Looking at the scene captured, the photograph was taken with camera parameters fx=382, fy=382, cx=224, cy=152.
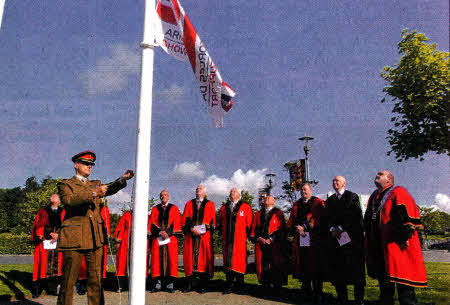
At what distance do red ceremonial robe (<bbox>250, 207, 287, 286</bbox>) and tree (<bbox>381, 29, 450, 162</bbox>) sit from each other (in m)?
11.8

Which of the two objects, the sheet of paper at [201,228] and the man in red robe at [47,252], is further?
the sheet of paper at [201,228]

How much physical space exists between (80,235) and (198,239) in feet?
13.5

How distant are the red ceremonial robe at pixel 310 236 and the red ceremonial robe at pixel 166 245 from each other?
2749 mm

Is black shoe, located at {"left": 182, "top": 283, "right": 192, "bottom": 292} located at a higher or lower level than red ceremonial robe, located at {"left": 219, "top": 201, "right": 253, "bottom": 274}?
lower

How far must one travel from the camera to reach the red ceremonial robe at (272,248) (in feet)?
26.8

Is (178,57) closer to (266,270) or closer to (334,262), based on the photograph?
(334,262)

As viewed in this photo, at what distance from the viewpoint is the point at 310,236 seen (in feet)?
25.4

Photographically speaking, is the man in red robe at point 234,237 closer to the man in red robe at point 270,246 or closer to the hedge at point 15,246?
the man in red robe at point 270,246

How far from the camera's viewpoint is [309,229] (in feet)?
25.2

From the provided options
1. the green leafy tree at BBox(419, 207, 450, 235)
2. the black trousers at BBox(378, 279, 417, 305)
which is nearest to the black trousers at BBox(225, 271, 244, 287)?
the black trousers at BBox(378, 279, 417, 305)

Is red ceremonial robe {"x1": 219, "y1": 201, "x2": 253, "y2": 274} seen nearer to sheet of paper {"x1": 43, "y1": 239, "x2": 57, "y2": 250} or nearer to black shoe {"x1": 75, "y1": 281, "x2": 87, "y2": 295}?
black shoe {"x1": 75, "y1": 281, "x2": 87, "y2": 295}

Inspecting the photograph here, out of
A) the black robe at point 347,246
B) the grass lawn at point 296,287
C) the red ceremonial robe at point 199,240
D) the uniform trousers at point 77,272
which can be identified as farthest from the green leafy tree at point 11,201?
the black robe at point 347,246

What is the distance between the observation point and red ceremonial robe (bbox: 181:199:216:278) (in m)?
8.72

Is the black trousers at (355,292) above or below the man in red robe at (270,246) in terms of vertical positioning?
below
